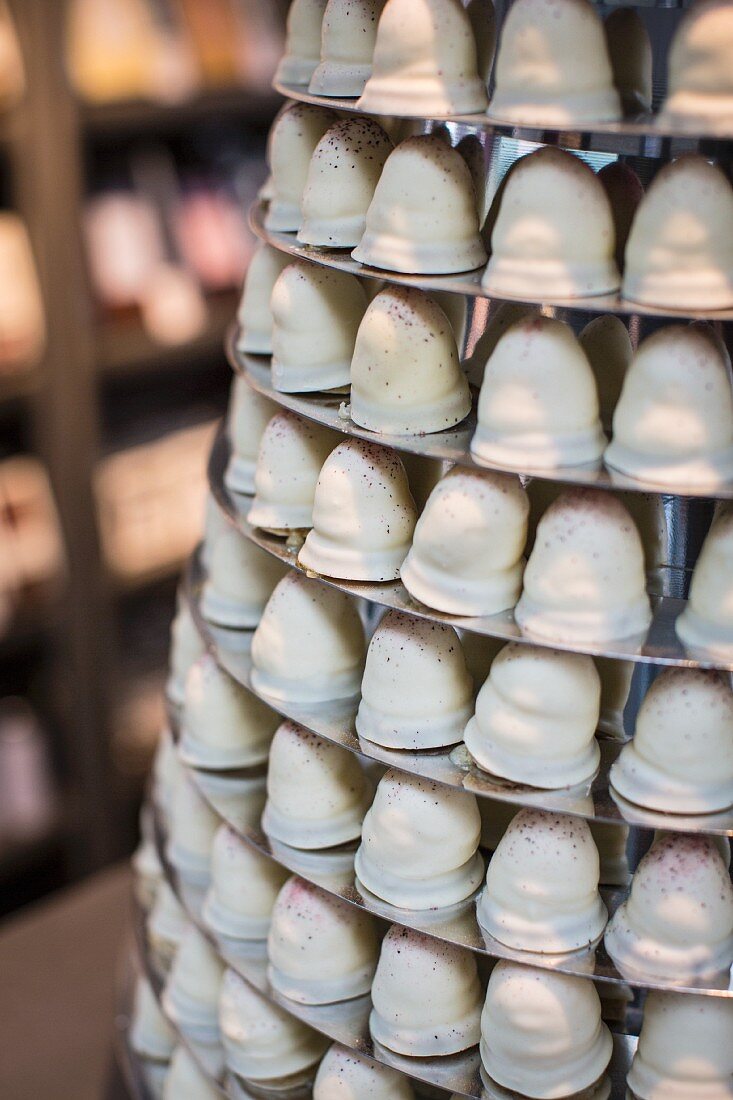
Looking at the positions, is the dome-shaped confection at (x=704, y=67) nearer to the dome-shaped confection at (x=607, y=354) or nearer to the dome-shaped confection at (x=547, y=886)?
the dome-shaped confection at (x=607, y=354)

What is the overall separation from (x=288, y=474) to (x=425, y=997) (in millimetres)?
410

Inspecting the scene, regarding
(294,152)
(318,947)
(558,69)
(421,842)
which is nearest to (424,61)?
(558,69)

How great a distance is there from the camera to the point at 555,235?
0.81 meters

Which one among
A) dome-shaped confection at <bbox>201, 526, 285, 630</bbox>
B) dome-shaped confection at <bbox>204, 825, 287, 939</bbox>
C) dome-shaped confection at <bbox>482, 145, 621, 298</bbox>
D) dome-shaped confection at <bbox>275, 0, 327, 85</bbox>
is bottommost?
dome-shaped confection at <bbox>204, 825, 287, 939</bbox>

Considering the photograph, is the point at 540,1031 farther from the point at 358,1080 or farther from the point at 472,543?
the point at 472,543

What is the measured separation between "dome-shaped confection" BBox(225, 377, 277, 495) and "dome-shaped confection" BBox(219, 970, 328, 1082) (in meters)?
0.43

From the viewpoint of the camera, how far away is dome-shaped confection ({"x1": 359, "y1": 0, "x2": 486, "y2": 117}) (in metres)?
0.84

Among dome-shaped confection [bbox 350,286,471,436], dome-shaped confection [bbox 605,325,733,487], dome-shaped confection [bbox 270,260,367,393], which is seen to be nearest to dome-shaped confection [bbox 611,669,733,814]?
dome-shaped confection [bbox 605,325,733,487]

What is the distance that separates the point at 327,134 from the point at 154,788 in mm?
704

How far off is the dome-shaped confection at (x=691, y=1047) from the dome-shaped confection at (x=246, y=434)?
1.73 feet

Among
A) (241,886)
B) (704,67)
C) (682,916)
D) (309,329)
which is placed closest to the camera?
(704,67)

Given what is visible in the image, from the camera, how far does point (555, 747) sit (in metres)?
0.87

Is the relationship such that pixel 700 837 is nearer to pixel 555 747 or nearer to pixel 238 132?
pixel 555 747

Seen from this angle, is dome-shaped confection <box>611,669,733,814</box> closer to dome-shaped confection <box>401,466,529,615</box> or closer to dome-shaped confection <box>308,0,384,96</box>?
dome-shaped confection <box>401,466,529,615</box>
